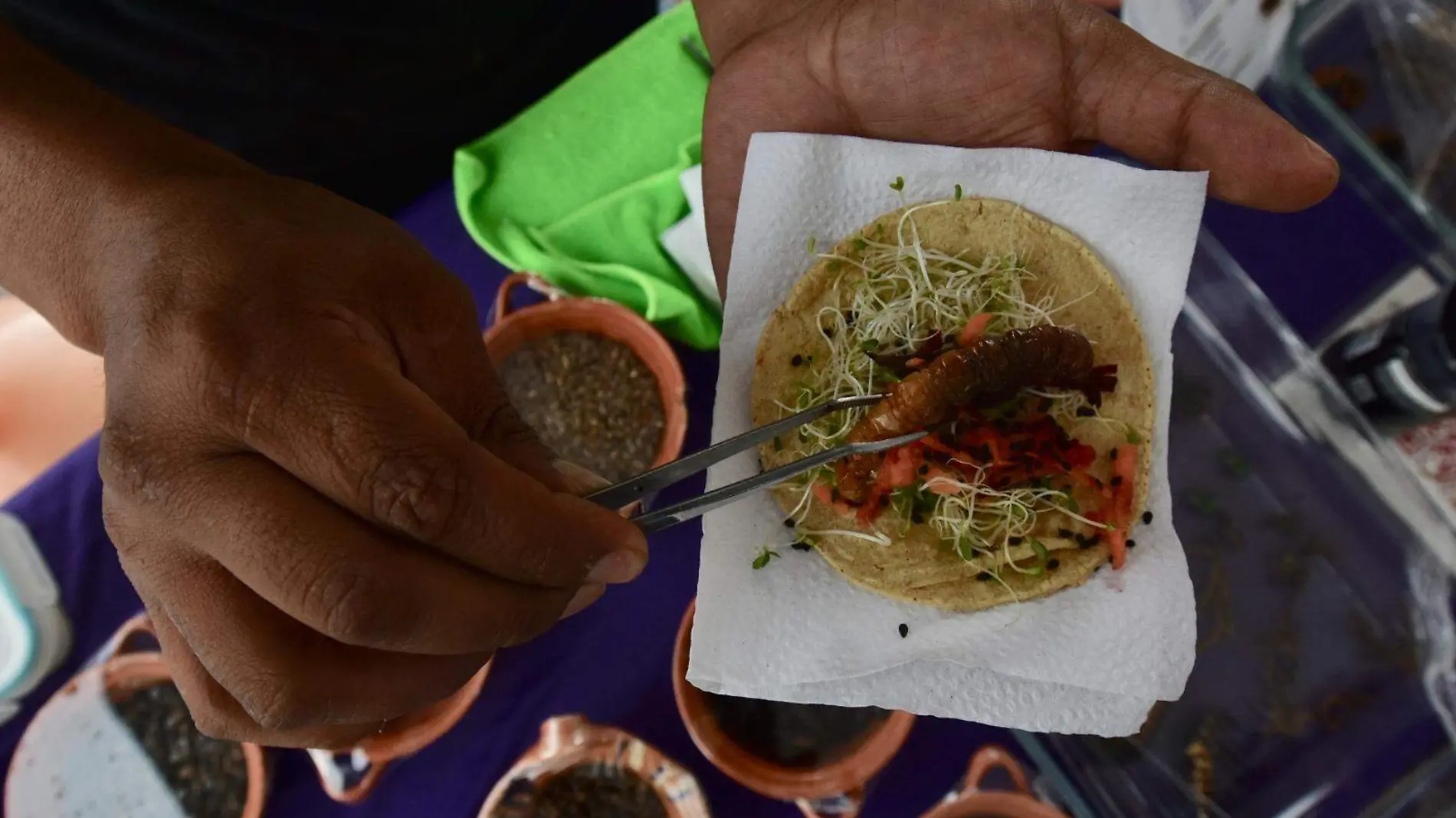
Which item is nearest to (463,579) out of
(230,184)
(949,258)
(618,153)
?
(230,184)

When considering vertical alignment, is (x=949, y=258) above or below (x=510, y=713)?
above

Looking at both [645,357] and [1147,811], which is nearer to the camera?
[1147,811]

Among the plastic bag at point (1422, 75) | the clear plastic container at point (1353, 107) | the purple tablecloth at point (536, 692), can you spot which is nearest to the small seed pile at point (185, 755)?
the purple tablecloth at point (536, 692)

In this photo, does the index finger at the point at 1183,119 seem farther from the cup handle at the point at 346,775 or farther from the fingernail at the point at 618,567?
the cup handle at the point at 346,775

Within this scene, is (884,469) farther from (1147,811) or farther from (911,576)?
(1147,811)

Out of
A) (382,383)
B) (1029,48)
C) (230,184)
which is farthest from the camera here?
(1029,48)

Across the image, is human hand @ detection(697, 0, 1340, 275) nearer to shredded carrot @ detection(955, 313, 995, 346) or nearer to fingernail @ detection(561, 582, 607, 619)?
shredded carrot @ detection(955, 313, 995, 346)

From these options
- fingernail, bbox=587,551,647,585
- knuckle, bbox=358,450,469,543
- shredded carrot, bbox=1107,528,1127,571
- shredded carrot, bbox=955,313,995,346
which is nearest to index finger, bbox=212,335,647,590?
knuckle, bbox=358,450,469,543
